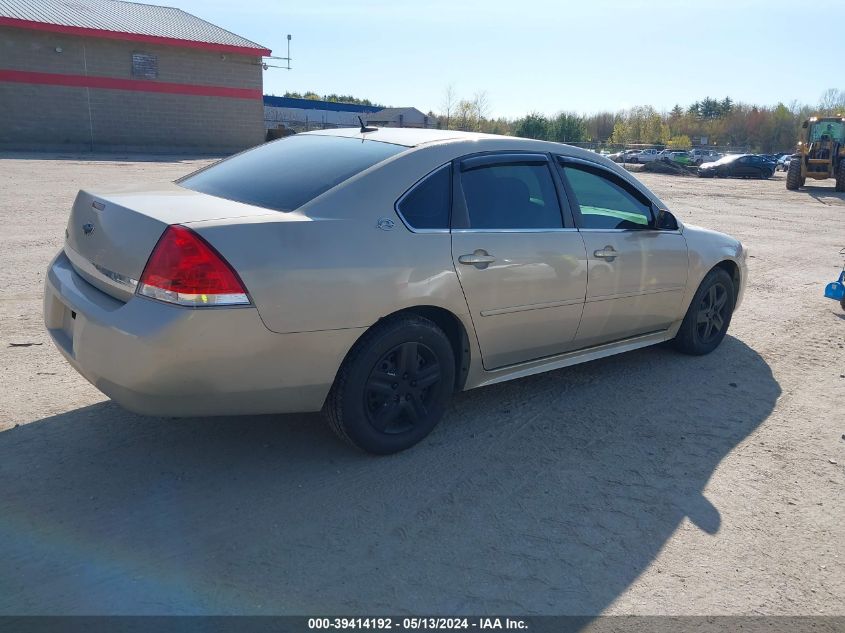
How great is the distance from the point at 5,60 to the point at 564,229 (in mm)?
32947

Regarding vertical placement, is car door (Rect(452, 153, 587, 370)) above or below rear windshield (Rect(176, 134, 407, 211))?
below

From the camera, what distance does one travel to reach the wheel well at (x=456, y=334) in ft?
12.1

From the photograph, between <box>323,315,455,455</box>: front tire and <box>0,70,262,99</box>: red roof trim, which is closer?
<box>323,315,455,455</box>: front tire

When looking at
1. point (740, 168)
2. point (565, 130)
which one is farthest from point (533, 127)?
point (740, 168)

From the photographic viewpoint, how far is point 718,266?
555 centimetres

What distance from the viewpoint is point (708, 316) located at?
5539mm

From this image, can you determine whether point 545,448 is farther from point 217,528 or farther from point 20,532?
point 20,532

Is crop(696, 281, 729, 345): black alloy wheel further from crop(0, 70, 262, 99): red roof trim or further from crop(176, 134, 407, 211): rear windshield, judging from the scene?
crop(0, 70, 262, 99): red roof trim

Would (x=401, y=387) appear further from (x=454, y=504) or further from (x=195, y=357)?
(x=195, y=357)

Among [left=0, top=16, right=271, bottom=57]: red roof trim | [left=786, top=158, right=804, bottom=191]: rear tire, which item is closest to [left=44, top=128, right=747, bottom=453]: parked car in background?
[left=786, top=158, right=804, bottom=191]: rear tire

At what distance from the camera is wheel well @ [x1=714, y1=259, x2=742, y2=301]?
5613 mm

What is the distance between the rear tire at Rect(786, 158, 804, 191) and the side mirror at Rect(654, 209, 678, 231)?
28484 mm

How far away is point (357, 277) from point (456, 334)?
82cm

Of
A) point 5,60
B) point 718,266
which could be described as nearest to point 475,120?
point 5,60
